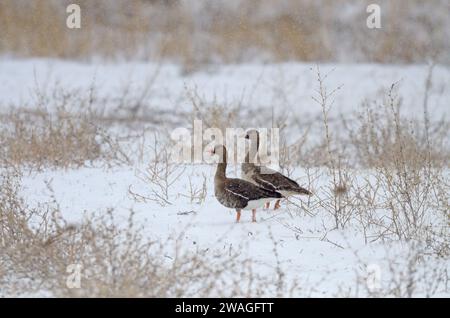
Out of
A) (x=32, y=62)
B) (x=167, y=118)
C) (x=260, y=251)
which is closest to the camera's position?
(x=260, y=251)

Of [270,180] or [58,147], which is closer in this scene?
[270,180]

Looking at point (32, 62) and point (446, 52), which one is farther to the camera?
point (446, 52)

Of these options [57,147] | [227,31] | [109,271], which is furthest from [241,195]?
[227,31]

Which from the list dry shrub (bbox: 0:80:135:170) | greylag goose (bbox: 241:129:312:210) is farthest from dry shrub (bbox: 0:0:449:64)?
greylag goose (bbox: 241:129:312:210)

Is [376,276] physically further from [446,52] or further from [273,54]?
[446,52]

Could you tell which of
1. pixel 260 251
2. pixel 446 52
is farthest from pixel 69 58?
pixel 260 251

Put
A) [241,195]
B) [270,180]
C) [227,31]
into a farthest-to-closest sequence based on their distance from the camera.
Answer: [227,31] < [270,180] < [241,195]

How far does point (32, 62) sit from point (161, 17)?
471 centimetres

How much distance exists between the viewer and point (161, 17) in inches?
869

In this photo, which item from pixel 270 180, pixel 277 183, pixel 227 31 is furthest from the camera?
pixel 227 31

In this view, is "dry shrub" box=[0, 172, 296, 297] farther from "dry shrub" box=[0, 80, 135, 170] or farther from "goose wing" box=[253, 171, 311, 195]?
"dry shrub" box=[0, 80, 135, 170]

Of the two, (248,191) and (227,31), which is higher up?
(227,31)

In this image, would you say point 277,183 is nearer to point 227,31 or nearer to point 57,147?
point 57,147
